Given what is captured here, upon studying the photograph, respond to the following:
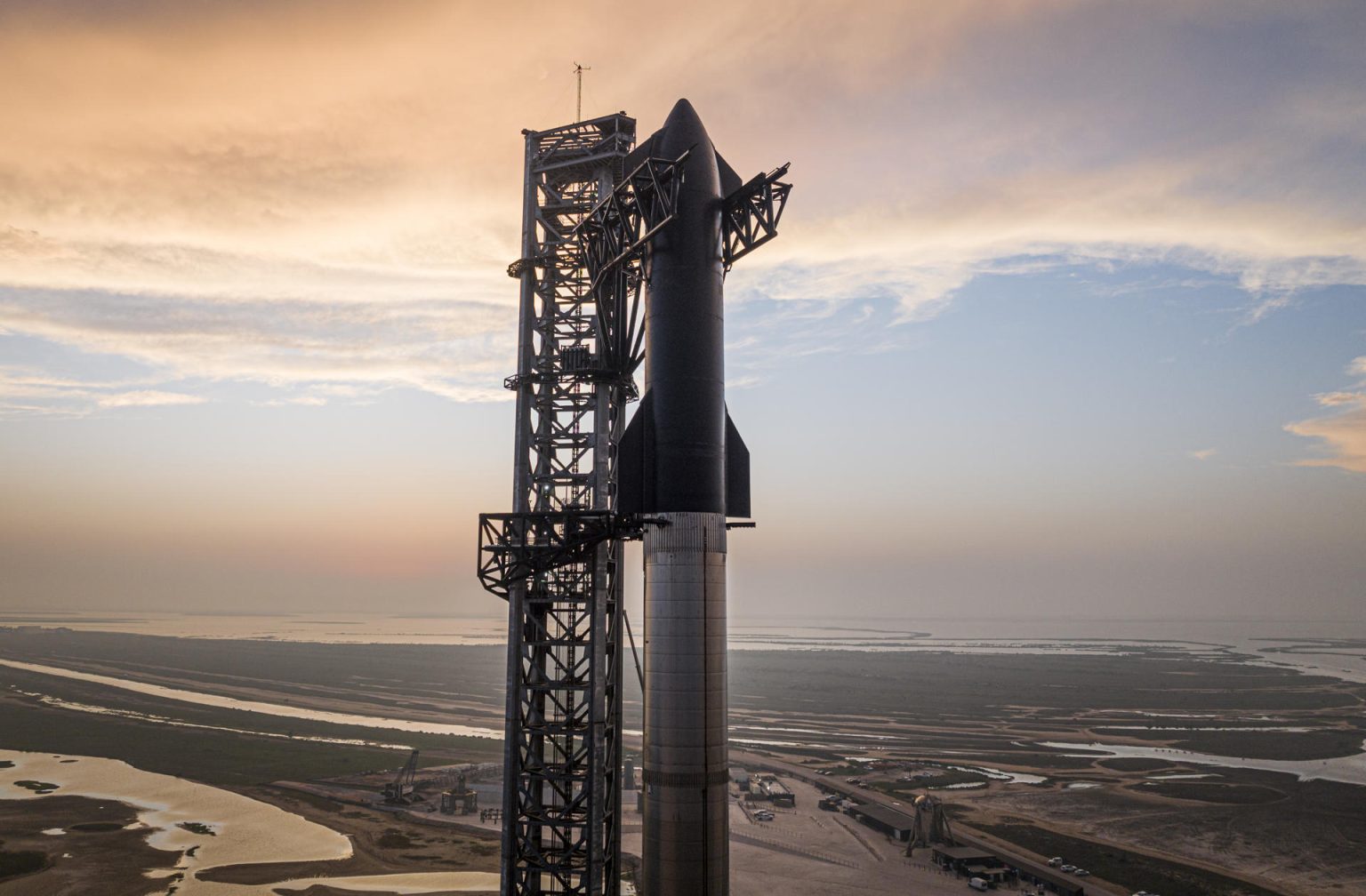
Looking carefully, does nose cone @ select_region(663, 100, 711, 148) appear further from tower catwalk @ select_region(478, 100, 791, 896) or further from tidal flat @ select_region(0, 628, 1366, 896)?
tidal flat @ select_region(0, 628, 1366, 896)

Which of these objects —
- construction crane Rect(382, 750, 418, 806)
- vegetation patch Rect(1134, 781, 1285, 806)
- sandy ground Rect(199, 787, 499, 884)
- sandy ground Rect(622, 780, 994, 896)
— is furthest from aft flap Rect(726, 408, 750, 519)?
vegetation patch Rect(1134, 781, 1285, 806)

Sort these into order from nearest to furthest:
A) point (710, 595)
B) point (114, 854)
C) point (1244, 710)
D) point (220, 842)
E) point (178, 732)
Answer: point (710, 595) → point (114, 854) → point (220, 842) → point (178, 732) → point (1244, 710)

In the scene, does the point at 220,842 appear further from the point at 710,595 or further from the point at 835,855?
the point at 710,595

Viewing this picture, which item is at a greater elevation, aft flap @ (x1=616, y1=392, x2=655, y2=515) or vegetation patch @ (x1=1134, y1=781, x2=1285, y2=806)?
aft flap @ (x1=616, y1=392, x2=655, y2=515)

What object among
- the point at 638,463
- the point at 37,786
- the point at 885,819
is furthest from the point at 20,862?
the point at 885,819

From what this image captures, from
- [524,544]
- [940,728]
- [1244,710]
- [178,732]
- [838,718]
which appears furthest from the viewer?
[1244,710]

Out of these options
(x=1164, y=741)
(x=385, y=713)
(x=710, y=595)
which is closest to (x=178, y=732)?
(x=385, y=713)

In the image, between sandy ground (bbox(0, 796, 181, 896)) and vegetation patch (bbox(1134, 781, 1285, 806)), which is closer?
sandy ground (bbox(0, 796, 181, 896))
